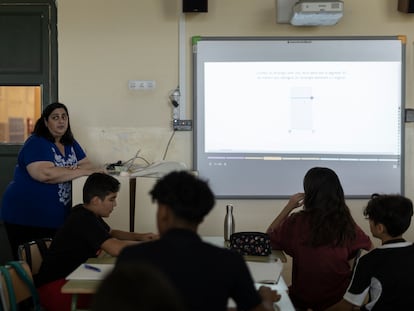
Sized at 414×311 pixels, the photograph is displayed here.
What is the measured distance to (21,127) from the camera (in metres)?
4.32

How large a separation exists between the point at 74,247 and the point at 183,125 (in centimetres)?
184

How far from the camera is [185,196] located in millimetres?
1534

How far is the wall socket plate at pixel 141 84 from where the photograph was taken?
13.9ft

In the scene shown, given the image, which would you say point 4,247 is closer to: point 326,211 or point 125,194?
point 125,194

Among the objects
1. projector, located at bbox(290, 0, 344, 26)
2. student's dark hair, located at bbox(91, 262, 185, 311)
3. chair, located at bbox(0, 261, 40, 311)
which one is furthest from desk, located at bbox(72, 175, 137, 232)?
student's dark hair, located at bbox(91, 262, 185, 311)

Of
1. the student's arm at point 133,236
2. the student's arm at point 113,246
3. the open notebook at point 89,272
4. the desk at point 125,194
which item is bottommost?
the open notebook at point 89,272

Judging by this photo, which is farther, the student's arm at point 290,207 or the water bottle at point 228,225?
the water bottle at point 228,225

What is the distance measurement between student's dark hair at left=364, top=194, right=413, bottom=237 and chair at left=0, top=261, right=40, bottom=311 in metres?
1.52

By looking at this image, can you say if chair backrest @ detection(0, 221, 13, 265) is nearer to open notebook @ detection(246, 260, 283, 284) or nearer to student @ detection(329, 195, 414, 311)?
open notebook @ detection(246, 260, 283, 284)

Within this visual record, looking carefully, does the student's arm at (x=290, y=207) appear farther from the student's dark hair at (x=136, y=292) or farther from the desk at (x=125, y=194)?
Answer: the student's dark hair at (x=136, y=292)

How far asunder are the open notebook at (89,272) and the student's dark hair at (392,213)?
113 centimetres

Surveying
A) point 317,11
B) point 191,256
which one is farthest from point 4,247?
point 191,256

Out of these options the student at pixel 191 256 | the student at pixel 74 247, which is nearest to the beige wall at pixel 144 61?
the student at pixel 74 247

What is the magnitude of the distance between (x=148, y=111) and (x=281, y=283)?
231cm
